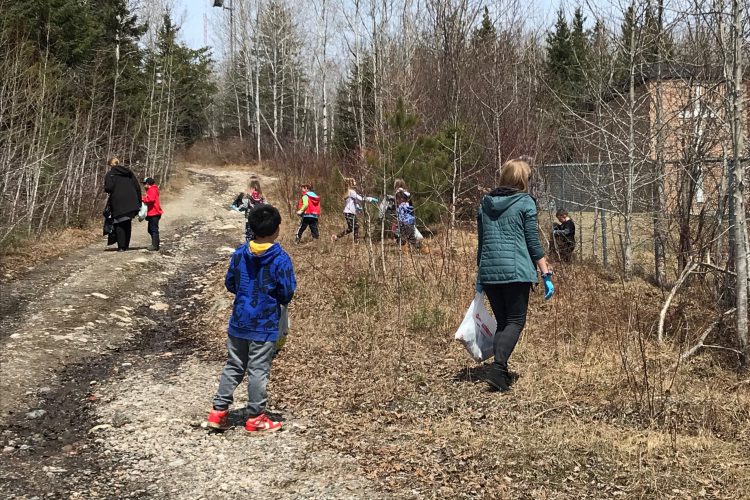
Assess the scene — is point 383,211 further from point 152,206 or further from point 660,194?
point 152,206

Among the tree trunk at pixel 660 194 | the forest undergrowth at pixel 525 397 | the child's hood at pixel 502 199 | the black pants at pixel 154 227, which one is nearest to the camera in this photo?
the forest undergrowth at pixel 525 397

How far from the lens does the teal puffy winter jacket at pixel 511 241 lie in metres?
4.55

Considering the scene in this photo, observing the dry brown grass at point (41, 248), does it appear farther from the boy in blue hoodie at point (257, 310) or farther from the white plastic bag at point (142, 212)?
the boy in blue hoodie at point (257, 310)

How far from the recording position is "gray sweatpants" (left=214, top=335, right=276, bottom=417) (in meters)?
4.32

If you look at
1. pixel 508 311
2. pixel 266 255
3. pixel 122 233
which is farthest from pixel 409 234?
pixel 266 255

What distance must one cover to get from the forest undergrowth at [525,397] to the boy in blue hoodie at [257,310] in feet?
1.75

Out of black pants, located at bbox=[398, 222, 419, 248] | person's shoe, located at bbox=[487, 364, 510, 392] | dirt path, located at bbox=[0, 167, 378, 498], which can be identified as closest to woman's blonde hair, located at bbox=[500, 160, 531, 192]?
person's shoe, located at bbox=[487, 364, 510, 392]

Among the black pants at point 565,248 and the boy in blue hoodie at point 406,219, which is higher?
the boy in blue hoodie at point 406,219

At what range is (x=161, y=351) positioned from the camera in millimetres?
6812

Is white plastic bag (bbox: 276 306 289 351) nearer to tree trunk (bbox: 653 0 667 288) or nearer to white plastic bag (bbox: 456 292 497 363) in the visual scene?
white plastic bag (bbox: 456 292 497 363)

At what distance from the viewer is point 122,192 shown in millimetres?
11172

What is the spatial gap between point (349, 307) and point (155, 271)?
15.4 ft

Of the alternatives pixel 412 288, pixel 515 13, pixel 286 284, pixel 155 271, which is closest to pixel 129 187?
pixel 155 271

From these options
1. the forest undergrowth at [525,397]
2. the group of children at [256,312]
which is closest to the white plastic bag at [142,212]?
the forest undergrowth at [525,397]
